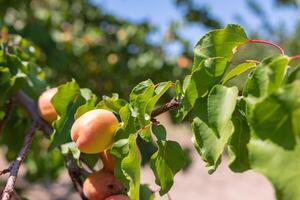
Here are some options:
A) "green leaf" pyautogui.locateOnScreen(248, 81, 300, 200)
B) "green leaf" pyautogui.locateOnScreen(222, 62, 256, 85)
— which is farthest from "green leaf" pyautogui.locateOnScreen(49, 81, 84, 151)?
"green leaf" pyautogui.locateOnScreen(248, 81, 300, 200)

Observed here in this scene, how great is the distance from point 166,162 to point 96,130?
0.14m

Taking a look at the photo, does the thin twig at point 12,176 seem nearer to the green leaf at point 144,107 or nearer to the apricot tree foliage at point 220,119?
the apricot tree foliage at point 220,119

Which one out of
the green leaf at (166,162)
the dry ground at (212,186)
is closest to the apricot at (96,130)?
the green leaf at (166,162)

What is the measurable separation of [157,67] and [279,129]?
2.92 metres

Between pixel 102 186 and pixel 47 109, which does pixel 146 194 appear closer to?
pixel 102 186

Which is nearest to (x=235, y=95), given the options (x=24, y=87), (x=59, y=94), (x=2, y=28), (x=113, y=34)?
(x=59, y=94)

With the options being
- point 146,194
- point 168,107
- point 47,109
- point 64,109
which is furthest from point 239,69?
point 47,109

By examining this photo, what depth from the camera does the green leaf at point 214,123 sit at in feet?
2.79

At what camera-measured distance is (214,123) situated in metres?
0.86

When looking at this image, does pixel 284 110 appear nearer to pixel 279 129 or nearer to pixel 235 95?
pixel 279 129

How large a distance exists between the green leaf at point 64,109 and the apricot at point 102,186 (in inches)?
4.9

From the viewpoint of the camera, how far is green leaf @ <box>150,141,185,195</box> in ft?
3.33

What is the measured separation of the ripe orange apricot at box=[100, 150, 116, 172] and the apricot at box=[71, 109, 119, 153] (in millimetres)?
81

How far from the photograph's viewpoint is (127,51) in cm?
380
